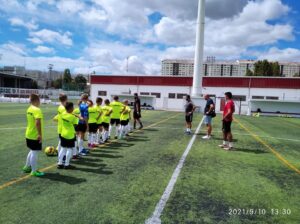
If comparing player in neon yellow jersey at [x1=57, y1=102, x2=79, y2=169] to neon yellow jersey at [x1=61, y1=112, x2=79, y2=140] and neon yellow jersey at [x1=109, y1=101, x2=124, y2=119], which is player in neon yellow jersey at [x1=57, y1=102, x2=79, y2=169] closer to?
neon yellow jersey at [x1=61, y1=112, x2=79, y2=140]

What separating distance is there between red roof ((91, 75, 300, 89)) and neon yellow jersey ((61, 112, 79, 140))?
44.7m

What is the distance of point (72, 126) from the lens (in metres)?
7.05

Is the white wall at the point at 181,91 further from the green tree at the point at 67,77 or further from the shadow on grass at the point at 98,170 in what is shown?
the green tree at the point at 67,77

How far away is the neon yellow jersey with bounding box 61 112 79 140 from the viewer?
692cm

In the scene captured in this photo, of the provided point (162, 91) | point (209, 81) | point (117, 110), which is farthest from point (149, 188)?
point (162, 91)

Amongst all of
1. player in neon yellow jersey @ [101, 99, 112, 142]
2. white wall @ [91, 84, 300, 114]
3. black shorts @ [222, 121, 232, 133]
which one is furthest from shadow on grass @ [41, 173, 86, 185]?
white wall @ [91, 84, 300, 114]

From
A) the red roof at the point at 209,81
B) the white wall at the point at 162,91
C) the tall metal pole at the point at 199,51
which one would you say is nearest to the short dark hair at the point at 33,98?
the tall metal pole at the point at 199,51

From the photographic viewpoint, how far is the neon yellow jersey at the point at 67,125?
6.92 m

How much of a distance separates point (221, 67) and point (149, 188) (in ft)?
454

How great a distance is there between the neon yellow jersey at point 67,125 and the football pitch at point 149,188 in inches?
38.0

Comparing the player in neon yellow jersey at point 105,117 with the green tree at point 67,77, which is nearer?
the player in neon yellow jersey at point 105,117

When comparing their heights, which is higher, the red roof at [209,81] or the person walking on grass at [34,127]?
the red roof at [209,81]

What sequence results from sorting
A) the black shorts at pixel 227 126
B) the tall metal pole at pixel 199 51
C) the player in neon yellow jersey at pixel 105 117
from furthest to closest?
the tall metal pole at pixel 199 51
the player in neon yellow jersey at pixel 105 117
the black shorts at pixel 227 126

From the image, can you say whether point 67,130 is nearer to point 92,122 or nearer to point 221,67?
point 92,122
